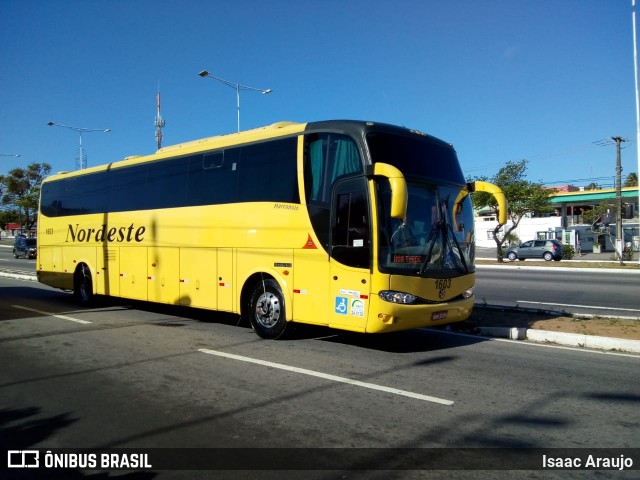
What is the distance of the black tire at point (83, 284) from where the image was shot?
14188 millimetres

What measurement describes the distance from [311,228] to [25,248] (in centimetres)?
4261

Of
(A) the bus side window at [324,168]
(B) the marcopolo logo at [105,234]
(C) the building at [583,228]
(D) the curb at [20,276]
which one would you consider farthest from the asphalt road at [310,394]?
(C) the building at [583,228]

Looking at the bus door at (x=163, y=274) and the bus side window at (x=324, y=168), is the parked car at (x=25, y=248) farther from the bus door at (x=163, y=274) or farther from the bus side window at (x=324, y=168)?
the bus side window at (x=324, y=168)

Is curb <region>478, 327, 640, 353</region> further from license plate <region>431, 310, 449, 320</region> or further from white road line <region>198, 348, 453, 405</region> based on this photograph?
white road line <region>198, 348, 453, 405</region>

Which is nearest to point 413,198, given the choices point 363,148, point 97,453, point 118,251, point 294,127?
point 363,148

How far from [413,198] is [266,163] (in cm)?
295

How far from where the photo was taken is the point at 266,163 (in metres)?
9.33

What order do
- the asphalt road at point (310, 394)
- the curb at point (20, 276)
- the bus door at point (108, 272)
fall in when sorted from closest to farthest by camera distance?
the asphalt road at point (310, 394), the bus door at point (108, 272), the curb at point (20, 276)

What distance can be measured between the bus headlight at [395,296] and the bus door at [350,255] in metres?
0.26

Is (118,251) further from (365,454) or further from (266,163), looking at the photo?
(365,454)

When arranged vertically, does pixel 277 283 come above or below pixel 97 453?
above

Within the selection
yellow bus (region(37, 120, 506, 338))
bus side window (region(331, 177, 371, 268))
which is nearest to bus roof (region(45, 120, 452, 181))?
yellow bus (region(37, 120, 506, 338))

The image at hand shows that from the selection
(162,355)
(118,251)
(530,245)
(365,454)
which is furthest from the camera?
(530,245)

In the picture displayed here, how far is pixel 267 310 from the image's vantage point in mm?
9070
